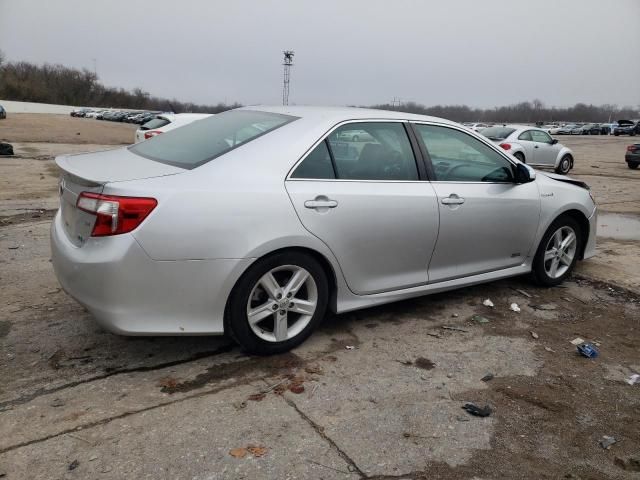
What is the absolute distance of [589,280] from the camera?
5.47 meters

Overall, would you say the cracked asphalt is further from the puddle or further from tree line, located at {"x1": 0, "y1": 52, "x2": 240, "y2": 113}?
tree line, located at {"x1": 0, "y1": 52, "x2": 240, "y2": 113}

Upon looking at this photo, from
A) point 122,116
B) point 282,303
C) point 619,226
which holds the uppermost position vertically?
point 282,303

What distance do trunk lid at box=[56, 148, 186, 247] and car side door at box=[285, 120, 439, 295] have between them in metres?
0.89

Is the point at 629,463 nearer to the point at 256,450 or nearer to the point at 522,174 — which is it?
the point at 256,450

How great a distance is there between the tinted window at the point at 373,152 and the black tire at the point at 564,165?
612 inches

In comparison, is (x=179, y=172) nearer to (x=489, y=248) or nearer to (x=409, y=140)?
(x=409, y=140)

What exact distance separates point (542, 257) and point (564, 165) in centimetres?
1461

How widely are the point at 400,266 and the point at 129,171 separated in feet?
6.47

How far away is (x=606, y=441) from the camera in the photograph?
2.82 m

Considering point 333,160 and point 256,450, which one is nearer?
point 256,450

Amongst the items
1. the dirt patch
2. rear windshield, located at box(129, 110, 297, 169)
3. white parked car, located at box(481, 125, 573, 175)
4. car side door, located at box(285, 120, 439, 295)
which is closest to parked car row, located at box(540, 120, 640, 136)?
the dirt patch

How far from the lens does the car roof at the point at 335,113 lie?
151 inches

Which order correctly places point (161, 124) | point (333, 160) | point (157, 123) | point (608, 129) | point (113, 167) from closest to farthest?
1. point (113, 167)
2. point (333, 160)
3. point (161, 124)
4. point (157, 123)
5. point (608, 129)

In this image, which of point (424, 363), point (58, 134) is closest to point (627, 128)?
point (58, 134)
